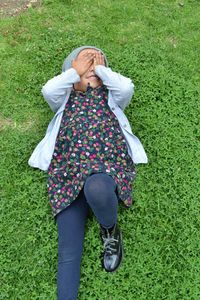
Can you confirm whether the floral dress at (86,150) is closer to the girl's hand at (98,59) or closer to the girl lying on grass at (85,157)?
the girl lying on grass at (85,157)

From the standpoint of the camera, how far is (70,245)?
371 centimetres

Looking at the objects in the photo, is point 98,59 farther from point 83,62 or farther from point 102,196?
point 102,196

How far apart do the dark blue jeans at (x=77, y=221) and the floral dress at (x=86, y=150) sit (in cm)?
9

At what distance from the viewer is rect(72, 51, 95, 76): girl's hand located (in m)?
4.21

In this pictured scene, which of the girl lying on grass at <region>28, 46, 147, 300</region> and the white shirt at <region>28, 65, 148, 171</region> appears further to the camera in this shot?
the white shirt at <region>28, 65, 148, 171</region>

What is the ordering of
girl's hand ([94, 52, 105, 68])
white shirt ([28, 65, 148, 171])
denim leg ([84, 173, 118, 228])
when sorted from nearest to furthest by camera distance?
denim leg ([84, 173, 118, 228])
white shirt ([28, 65, 148, 171])
girl's hand ([94, 52, 105, 68])

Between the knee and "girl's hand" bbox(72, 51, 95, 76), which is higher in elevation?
"girl's hand" bbox(72, 51, 95, 76)

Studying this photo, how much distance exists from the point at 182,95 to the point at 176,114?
0.91ft

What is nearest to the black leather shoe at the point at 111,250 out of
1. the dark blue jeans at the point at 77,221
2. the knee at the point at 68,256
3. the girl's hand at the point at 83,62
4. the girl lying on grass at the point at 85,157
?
the girl lying on grass at the point at 85,157

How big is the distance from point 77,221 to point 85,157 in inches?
21.5

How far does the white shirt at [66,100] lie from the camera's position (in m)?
4.14

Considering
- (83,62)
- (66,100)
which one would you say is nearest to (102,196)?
(66,100)

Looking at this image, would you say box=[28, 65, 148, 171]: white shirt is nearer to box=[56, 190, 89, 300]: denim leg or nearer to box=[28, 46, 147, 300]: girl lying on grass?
box=[28, 46, 147, 300]: girl lying on grass

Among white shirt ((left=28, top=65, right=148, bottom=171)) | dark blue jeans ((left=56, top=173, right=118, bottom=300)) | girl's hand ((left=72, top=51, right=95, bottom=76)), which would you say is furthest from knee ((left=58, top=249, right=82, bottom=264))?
girl's hand ((left=72, top=51, right=95, bottom=76))
